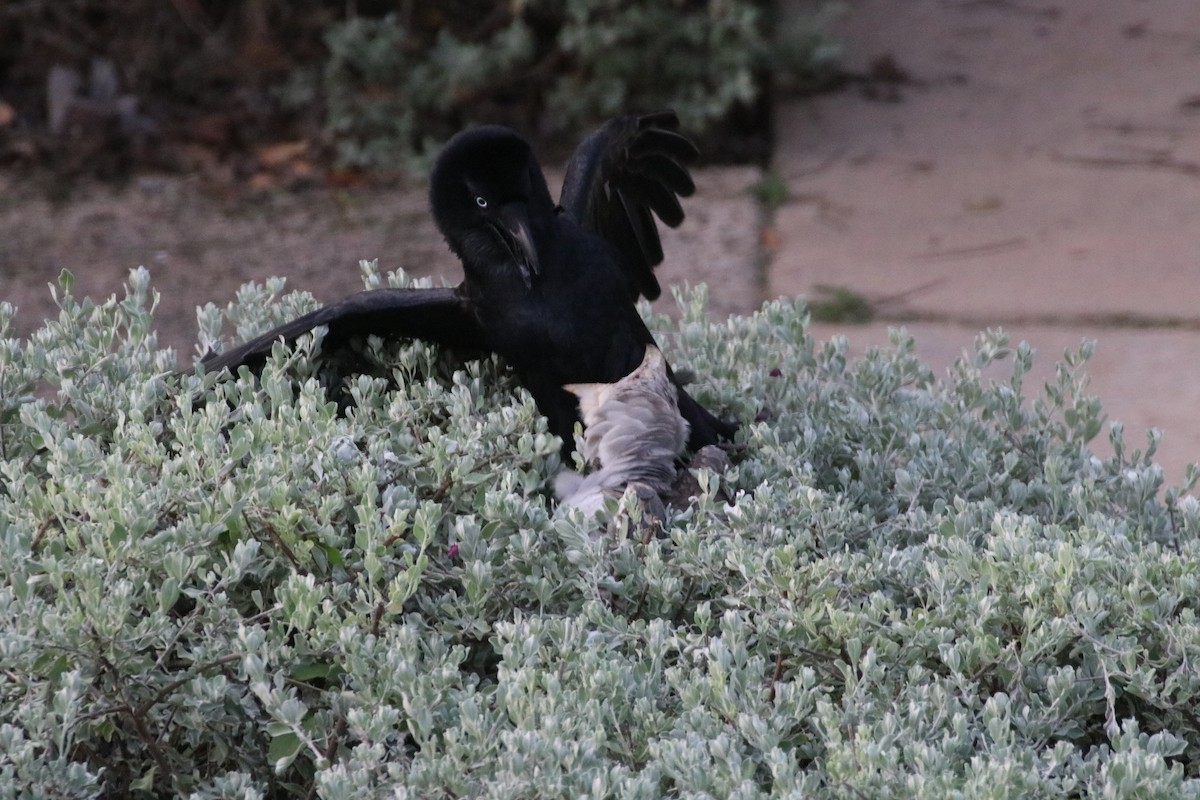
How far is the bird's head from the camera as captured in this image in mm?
2932

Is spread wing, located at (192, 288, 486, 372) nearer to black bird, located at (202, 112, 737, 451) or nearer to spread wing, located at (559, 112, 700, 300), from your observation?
black bird, located at (202, 112, 737, 451)

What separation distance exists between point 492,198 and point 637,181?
2.67ft

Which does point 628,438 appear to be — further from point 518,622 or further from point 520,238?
point 518,622

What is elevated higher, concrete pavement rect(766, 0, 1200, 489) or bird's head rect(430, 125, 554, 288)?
bird's head rect(430, 125, 554, 288)

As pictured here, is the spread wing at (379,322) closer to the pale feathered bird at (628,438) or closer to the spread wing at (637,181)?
the pale feathered bird at (628,438)

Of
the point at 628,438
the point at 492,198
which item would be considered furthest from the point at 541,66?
the point at 628,438

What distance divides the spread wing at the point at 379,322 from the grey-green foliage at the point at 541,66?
317 cm

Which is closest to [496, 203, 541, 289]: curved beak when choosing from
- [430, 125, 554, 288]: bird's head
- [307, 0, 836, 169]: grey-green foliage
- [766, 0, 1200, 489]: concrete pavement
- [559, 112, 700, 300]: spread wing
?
[430, 125, 554, 288]: bird's head

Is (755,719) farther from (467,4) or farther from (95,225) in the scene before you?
(467,4)

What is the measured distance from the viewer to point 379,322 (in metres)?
2.98

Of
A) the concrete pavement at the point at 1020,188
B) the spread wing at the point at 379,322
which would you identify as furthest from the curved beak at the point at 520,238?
the concrete pavement at the point at 1020,188

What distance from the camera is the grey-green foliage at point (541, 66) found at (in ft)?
19.7

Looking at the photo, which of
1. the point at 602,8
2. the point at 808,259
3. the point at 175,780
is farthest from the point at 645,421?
the point at 602,8

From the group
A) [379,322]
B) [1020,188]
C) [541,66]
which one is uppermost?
[379,322]
